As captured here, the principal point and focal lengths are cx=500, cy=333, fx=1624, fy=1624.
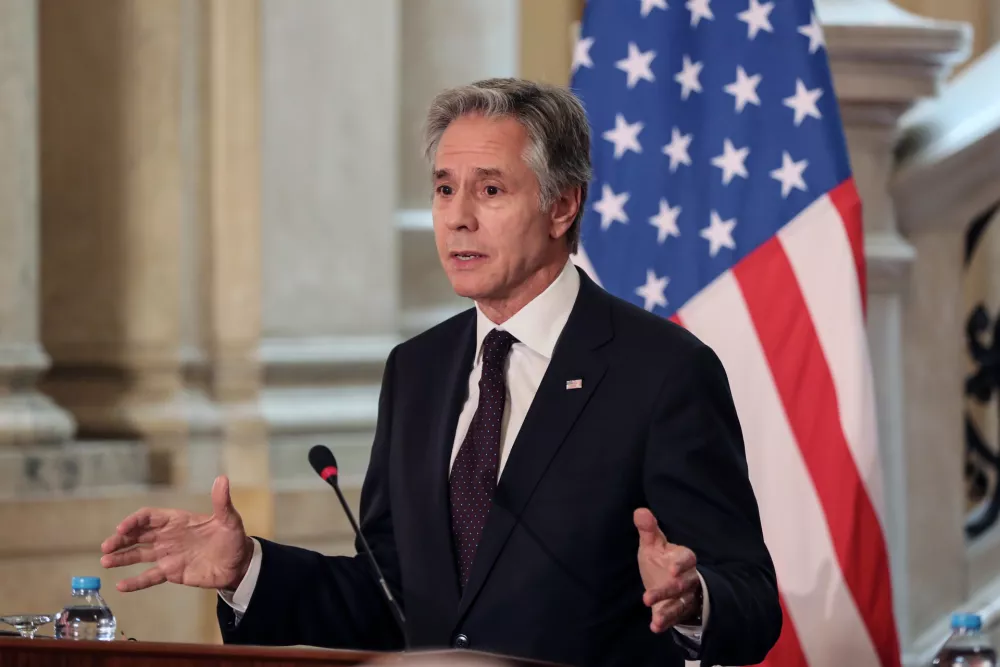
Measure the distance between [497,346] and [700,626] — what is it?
57cm

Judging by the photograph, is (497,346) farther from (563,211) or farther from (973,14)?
(973,14)

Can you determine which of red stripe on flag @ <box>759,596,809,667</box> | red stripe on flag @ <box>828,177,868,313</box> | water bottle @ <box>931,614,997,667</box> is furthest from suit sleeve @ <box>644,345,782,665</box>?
red stripe on flag @ <box>828,177,868,313</box>

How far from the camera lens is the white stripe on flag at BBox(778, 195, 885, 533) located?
3709 millimetres

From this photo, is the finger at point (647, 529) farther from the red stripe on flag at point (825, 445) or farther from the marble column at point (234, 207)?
the marble column at point (234, 207)

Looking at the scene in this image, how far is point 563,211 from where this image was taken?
102 inches

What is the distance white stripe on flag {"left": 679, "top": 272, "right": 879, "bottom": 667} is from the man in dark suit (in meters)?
1.22

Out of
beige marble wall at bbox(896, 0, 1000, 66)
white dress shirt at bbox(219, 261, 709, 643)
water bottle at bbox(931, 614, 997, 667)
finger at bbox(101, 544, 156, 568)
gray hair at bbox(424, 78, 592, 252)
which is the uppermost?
beige marble wall at bbox(896, 0, 1000, 66)

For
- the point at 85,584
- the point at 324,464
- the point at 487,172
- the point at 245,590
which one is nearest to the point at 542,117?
the point at 487,172

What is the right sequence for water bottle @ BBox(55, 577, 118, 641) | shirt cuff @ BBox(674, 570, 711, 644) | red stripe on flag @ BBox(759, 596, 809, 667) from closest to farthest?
shirt cuff @ BBox(674, 570, 711, 644), water bottle @ BBox(55, 577, 118, 641), red stripe on flag @ BBox(759, 596, 809, 667)

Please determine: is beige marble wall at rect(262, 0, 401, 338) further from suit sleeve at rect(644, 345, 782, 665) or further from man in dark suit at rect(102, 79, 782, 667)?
suit sleeve at rect(644, 345, 782, 665)

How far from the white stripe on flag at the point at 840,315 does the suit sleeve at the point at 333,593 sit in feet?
4.47

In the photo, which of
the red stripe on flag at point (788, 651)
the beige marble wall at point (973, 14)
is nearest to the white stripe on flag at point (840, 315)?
the red stripe on flag at point (788, 651)

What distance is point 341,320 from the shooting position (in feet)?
15.1

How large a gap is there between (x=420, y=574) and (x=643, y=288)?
5.17 ft
